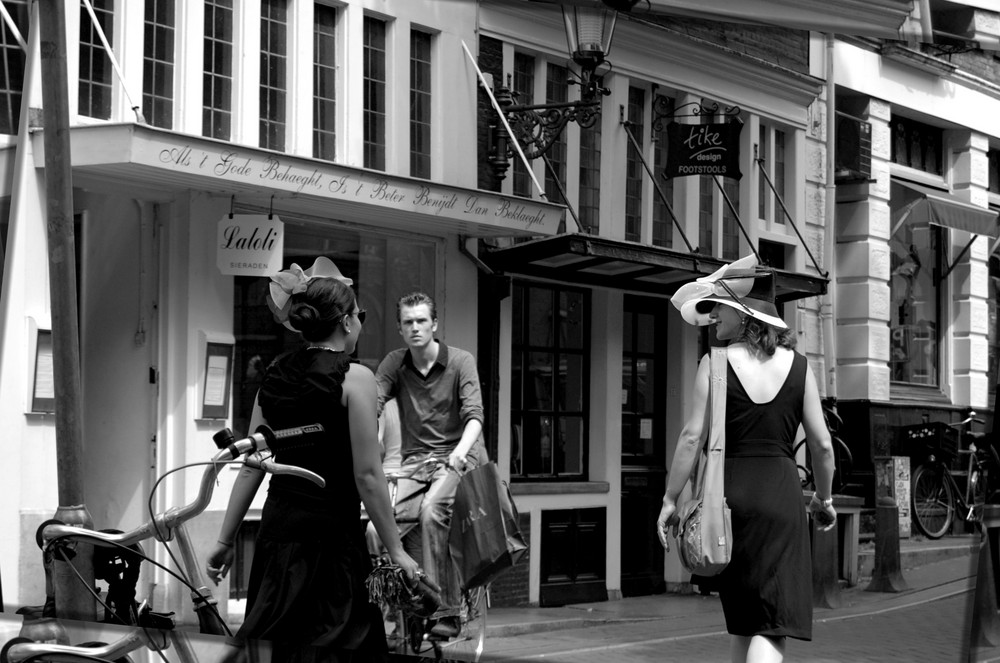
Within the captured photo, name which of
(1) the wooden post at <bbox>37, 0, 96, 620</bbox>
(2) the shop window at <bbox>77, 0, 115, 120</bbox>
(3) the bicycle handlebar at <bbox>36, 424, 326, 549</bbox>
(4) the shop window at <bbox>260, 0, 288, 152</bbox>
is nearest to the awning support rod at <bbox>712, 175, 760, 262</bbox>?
(4) the shop window at <bbox>260, 0, 288, 152</bbox>

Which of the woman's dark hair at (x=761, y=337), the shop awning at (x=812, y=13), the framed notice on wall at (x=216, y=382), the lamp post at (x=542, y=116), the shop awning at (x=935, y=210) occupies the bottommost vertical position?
the framed notice on wall at (x=216, y=382)

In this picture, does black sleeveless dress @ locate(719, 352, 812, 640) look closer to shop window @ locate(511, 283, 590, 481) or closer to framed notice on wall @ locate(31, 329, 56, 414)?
framed notice on wall @ locate(31, 329, 56, 414)

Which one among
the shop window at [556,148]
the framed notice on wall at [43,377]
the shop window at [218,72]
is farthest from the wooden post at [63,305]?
the shop window at [556,148]

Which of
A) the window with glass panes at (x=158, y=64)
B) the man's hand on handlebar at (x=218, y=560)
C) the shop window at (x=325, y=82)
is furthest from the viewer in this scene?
the shop window at (x=325, y=82)

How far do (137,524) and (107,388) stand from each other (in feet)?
1.57

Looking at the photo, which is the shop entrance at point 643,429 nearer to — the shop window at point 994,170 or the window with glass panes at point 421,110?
the window with glass panes at point 421,110

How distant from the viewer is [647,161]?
233 inches

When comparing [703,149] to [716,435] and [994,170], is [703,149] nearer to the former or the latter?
[994,170]

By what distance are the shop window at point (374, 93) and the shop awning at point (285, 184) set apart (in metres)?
0.11

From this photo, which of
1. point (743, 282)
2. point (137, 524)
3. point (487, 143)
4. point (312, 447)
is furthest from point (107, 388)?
point (743, 282)

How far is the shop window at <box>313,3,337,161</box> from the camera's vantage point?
18.0ft

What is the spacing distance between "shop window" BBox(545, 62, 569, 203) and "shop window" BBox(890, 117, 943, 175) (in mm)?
1226

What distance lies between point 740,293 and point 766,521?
2.45 ft

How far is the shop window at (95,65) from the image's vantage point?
4.92 metres
